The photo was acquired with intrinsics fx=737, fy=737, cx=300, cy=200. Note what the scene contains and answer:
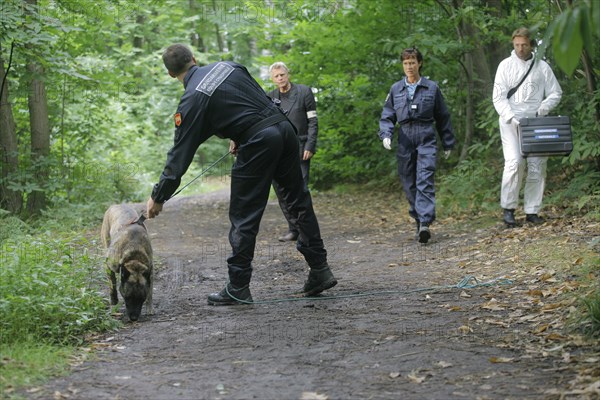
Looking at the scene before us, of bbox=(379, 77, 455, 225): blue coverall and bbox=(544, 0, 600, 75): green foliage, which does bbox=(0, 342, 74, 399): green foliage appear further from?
bbox=(379, 77, 455, 225): blue coverall

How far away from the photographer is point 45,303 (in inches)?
207

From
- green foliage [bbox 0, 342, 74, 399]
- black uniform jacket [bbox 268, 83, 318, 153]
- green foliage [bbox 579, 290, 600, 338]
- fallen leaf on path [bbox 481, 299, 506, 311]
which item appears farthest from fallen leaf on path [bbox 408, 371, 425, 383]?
black uniform jacket [bbox 268, 83, 318, 153]

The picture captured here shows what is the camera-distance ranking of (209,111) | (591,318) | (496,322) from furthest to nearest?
(209,111) < (496,322) < (591,318)

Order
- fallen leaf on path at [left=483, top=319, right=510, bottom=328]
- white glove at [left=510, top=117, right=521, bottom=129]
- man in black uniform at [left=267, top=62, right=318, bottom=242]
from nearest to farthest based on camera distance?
fallen leaf on path at [left=483, top=319, right=510, bottom=328], white glove at [left=510, top=117, right=521, bottom=129], man in black uniform at [left=267, top=62, right=318, bottom=242]

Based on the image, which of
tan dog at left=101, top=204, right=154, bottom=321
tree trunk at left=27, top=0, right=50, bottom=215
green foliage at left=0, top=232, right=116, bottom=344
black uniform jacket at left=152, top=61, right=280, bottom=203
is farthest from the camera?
tree trunk at left=27, top=0, right=50, bottom=215

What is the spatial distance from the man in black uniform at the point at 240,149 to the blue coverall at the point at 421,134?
119 inches

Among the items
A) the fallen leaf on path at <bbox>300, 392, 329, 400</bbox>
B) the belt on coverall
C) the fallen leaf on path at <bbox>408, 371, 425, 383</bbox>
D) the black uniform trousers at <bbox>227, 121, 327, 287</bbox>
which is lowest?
the fallen leaf on path at <bbox>408, 371, 425, 383</bbox>

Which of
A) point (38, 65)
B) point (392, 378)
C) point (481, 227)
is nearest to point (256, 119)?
point (392, 378)

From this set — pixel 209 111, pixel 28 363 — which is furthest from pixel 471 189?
pixel 28 363

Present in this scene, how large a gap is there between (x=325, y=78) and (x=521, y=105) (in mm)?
5636

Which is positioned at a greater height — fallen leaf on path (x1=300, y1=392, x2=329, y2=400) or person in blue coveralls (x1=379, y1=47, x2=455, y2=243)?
person in blue coveralls (x1=379, y1=47, x2=455, y2=243)

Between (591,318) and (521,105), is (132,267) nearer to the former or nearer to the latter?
(591,318)

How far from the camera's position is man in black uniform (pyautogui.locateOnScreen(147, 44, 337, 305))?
5.92m

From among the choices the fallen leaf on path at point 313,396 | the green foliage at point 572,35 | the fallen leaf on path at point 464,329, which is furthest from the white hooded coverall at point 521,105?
the green foliage at point 572,35
